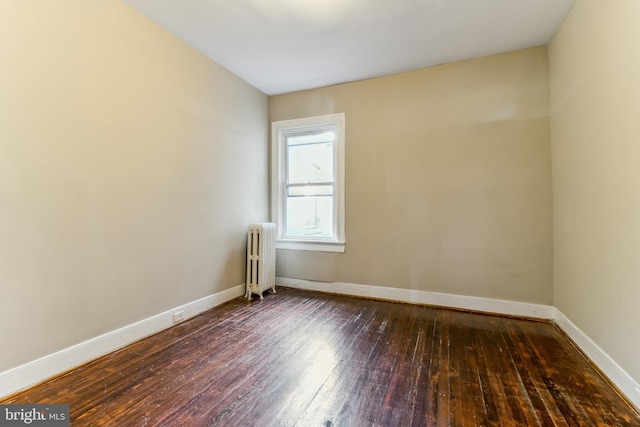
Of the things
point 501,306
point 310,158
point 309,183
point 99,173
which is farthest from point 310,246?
point 99,173

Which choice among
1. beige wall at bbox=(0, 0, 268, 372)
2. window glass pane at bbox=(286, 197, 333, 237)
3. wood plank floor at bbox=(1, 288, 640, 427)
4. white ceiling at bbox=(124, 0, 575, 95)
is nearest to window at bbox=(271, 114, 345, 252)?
window glass pane at bbox=(286, 197, 333, 237)

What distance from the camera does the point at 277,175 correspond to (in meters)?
4.10

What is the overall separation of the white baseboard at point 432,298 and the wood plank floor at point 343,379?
17cm

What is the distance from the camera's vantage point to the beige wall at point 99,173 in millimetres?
1721

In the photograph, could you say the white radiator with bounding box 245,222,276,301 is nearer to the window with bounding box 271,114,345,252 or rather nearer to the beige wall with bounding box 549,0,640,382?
the window with bounding box 271,114,345,252

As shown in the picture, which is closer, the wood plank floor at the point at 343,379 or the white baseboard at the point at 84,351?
the wood plank floor at the point at 343,379

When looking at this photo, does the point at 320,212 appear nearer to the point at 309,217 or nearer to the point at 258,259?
the point at 309,217

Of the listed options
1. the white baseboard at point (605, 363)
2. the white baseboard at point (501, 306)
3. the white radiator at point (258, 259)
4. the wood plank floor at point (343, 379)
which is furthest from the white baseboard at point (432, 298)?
the white radiator at point (258, 259)

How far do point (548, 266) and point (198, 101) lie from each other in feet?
13.1

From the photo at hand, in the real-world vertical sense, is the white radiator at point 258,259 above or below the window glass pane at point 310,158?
below

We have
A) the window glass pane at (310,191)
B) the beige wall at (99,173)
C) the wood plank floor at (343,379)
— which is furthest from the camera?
the window glass pane at (310,191)

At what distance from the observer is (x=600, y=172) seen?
1971 millimetres

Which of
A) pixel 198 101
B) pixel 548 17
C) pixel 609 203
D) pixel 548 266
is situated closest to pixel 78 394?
pixel 198 101

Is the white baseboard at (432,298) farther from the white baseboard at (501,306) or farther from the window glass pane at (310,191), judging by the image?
the window glass pane at (310,191)
